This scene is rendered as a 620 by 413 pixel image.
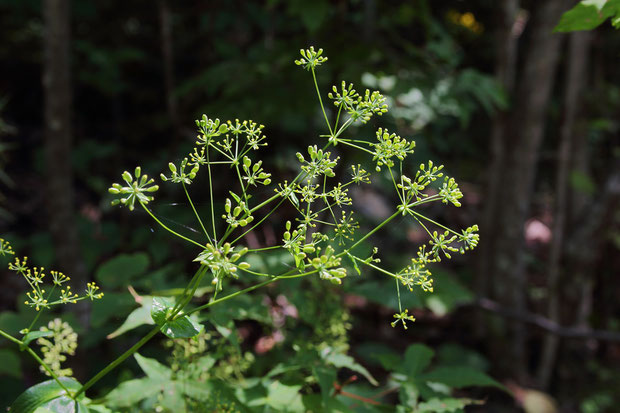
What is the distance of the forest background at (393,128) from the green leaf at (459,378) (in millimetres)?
431

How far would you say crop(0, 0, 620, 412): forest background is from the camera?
2344 millimetres

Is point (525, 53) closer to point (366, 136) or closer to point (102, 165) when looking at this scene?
point (366, 136)

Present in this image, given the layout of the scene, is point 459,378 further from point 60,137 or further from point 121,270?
point 60,137

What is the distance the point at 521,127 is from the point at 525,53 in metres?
0.43

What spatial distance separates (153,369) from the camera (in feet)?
3.58

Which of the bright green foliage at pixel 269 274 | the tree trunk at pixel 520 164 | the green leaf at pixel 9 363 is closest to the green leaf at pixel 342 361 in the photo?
the bright green foliage at pixel 269 274

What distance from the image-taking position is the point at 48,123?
7.43 feet

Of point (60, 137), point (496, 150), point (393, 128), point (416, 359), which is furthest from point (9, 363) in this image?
point (496, 150)

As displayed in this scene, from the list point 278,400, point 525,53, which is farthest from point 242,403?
point 525,53

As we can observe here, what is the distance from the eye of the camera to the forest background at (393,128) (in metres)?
2.34

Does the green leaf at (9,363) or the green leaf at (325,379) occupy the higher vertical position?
the green leaf at (325,379)

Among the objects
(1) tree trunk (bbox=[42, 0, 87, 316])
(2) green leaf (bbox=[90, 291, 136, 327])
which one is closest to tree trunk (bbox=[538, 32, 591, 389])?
(2) green leaf (bbox=[90, 291, 136, 327])

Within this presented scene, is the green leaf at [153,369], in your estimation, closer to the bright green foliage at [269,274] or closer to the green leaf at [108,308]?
the bright green foliage at [269,274]

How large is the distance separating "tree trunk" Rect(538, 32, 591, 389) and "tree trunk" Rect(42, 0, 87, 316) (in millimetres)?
2660
